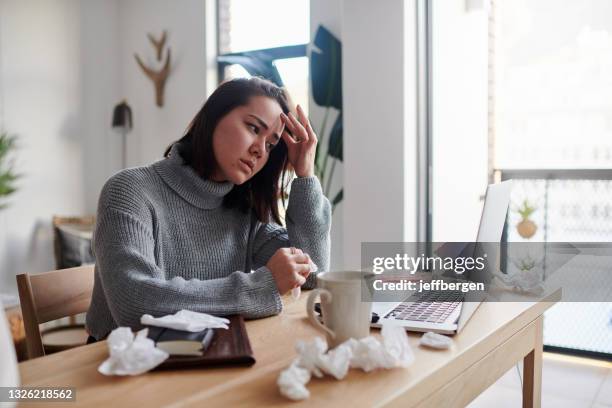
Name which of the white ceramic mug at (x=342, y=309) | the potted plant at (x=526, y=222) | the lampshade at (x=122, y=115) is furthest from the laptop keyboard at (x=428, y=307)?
the lampshade at (x=122, y=115)

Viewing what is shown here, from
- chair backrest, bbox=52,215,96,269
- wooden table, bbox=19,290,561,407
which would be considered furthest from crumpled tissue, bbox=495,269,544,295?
chair backrest, bbox=52,215,96,269

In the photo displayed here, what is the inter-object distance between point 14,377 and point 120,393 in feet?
0.70

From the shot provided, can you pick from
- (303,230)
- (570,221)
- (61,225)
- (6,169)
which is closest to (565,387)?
(570,221)

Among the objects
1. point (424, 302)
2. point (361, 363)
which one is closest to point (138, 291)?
point (361, 363)

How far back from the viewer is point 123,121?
13.3 feet

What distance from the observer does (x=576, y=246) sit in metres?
2.96

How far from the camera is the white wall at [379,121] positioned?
8.86 feet

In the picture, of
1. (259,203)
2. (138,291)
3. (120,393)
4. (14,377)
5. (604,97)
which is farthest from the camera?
(604,97)

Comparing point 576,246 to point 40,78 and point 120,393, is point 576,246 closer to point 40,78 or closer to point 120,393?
point 120,393

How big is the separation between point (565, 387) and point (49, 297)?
206cm

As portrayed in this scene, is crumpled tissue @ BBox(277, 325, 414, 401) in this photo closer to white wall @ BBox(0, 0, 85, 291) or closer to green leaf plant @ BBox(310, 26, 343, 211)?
green leaf plant @ BBox(310, 26, 343, 211)

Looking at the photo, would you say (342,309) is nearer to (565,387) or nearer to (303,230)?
(303,230)

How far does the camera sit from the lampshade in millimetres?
4055

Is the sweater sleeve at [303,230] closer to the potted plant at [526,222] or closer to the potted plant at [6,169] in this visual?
the potted plant at [526,222]
